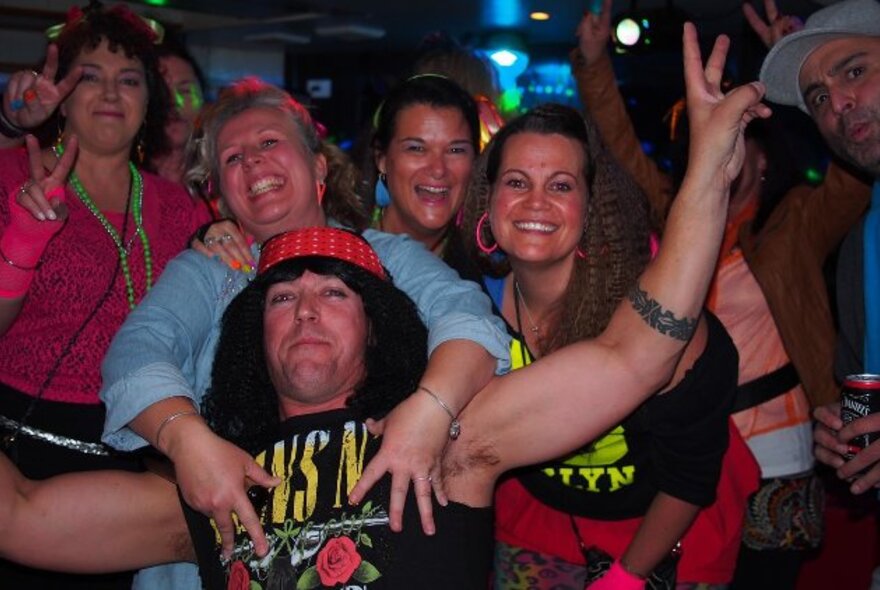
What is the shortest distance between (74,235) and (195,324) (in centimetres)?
68

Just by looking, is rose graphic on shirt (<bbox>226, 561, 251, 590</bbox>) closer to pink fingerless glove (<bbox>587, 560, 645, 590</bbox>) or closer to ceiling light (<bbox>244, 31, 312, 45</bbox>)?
pink fingerless glove (<bbox>587, 560, 645, 590</bbox>)

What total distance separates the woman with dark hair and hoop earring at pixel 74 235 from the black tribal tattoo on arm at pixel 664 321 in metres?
1.37

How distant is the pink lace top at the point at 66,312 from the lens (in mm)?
2549

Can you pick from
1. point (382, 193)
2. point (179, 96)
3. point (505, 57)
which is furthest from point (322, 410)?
point (505, 57)

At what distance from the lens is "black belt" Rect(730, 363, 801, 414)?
3.07 m

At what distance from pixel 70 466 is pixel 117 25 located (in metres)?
1.28

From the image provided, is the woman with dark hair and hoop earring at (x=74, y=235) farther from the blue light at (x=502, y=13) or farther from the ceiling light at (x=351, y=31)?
the ceiling light at (x=351, y=31)

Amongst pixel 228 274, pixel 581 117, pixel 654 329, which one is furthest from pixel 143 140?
pixel 654 329

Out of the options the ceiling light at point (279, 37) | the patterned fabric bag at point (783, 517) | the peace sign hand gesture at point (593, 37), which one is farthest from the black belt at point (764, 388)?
the ceiling light at point (279, 37)

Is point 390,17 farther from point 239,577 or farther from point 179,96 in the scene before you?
point 239,577

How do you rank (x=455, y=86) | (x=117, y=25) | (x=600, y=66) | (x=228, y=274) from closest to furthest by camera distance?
(x=228, y=274), (x=117, y=25), (x=455, y=86), (x=600, y=66)

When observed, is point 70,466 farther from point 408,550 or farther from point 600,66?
point 600,66

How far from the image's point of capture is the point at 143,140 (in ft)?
9.91

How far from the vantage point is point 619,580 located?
7.75ft
